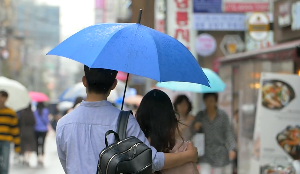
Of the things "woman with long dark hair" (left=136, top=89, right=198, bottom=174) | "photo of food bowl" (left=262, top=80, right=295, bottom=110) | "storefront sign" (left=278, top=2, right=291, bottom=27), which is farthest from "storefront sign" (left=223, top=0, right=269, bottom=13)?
"woman with long dark hair" (left=136, top=89, right=198, bottom=174)

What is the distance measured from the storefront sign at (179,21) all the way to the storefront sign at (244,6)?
3.59 meters

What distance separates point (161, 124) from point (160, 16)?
16813 mm

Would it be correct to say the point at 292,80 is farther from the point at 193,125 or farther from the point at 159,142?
the point at 159,142

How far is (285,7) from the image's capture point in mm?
12602

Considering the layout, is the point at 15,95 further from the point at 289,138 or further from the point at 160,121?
the point at 160,121

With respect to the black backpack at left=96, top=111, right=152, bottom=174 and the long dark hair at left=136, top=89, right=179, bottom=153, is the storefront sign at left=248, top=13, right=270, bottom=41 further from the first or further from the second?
the black backpack at left=96, top=111, right=152, bottom=174

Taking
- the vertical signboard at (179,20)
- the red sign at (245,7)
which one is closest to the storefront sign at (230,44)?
the red sign at (245,7)

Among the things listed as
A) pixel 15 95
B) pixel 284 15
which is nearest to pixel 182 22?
pixel 284 15

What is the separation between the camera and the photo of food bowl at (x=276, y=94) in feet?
23.8

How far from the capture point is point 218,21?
1809cm

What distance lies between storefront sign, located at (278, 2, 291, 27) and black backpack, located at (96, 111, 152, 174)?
10246 mm

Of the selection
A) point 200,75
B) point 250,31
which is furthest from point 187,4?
point 200,75

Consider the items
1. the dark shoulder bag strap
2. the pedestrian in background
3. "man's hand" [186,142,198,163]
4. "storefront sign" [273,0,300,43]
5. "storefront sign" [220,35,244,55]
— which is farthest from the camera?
"storefront sign" [220,35,244,55]

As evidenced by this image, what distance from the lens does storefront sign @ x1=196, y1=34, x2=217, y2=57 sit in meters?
19.3
